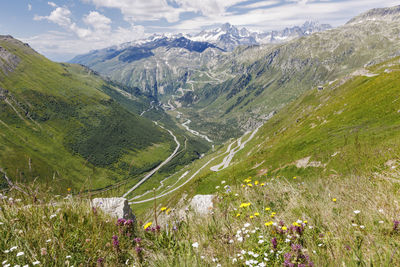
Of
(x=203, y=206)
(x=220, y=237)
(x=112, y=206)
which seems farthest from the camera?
→ (x=203, y=206)

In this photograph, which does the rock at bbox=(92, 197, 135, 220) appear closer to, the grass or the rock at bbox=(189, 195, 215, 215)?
the grass

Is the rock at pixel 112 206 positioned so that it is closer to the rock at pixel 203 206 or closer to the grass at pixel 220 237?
the grass at pixel 220 237

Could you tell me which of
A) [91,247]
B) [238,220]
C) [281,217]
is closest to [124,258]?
[91,247]

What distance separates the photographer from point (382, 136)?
37188 mm

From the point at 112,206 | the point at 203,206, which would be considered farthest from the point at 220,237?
the point at 203,206

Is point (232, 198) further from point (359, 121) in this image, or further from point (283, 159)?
point (359, 121)

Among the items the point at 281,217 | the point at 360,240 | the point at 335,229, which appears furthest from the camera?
the point at 281,217

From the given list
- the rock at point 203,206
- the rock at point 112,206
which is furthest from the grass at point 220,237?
the rock at point 203,206

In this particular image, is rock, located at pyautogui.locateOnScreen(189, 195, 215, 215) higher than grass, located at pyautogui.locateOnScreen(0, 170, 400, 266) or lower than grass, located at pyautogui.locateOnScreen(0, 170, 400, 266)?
lower

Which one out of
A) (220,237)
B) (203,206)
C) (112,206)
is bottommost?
(203,206)

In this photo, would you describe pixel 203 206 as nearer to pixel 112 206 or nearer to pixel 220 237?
pixel 112 206


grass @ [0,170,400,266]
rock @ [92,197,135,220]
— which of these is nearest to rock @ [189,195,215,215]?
grass @ [0,170,400,266]

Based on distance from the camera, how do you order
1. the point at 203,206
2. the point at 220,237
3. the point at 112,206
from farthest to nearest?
the point at 203,206
the point at 112,206
the point at 220,237

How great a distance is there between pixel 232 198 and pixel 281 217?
2.30 meters
